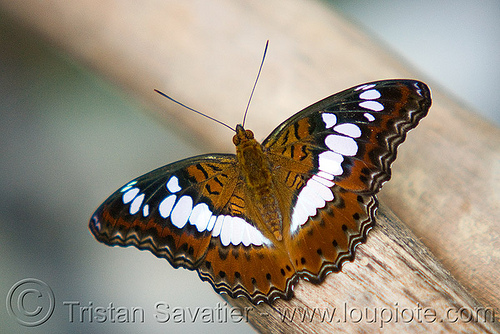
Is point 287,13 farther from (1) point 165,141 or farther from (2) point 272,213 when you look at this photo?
(1) point 165,141

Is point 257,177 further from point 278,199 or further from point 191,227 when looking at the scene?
point 191,227

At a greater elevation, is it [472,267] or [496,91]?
[496,91]

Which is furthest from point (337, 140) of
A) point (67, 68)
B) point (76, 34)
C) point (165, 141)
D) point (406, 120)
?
point (67, 68)

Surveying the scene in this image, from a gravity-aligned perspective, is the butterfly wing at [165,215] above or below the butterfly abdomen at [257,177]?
below
